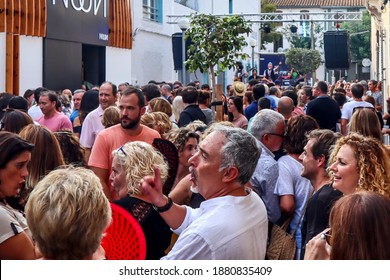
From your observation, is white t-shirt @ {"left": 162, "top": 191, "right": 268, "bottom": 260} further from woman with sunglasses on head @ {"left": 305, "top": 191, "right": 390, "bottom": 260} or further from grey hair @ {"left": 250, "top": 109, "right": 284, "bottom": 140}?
grey hair @ {"left": 250, "top": 109, "right": 284, "bottom": 140}

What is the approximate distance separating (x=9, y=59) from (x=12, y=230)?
1811 cm

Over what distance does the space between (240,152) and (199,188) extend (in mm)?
262

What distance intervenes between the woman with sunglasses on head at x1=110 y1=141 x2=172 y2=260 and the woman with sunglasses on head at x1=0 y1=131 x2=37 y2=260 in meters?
0.57

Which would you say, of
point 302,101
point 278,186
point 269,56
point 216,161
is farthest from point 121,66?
point 269,56

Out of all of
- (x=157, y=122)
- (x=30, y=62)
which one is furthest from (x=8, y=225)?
(x=30, y=62)

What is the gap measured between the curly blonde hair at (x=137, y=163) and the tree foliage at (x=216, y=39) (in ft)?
34.8

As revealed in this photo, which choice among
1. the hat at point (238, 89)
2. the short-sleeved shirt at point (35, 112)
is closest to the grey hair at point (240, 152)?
the short-sleeved shirt at point (35, 112)

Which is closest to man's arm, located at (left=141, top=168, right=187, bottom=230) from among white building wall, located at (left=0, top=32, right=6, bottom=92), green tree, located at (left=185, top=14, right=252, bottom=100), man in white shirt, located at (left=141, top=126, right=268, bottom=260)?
man in white shirt, located at (left=141, top=126, right=268, bottom=260)

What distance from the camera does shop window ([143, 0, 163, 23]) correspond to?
33.3 metres

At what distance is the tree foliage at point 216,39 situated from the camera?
15.5 m

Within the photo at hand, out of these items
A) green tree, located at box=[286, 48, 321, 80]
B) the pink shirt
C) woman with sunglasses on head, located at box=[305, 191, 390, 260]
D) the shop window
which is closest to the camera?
→ woman with sunglasses on head, located at box=[305, 191, 390, 260]

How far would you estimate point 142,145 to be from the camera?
16.0 feet

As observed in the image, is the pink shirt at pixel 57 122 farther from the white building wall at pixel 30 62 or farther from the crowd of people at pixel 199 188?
the white building wall at pixel 30 62
